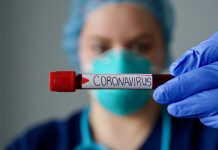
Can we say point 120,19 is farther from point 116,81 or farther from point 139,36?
point 116,81

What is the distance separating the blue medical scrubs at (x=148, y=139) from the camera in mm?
844

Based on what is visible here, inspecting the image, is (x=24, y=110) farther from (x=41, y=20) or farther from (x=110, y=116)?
(x=110, y=116)

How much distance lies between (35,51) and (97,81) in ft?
2.64

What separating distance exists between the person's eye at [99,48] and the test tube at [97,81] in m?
0.38

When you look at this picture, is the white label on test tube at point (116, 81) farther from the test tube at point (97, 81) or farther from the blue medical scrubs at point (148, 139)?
the blue medical scrubs at point (148, 139)

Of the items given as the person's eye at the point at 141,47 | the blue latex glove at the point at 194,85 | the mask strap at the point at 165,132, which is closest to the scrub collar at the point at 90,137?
Answer: the mask strap at the point at 165,132

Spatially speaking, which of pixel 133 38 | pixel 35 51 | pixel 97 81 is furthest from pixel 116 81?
pixel 35 51

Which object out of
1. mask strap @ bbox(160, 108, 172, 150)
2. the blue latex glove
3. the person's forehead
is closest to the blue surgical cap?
the person's forehead

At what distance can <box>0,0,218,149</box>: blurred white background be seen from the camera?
1.23 meters

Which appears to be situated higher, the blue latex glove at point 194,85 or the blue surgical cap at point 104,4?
the blue surgical cap at point 104,4

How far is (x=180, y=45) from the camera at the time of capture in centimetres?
124

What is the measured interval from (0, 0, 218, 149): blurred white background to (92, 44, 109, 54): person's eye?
15.1 inches

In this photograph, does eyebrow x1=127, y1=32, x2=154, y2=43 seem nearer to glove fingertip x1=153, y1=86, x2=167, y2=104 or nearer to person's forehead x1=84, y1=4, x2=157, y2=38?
person's forehead x1=84, y1=4, x2=157, y2=38

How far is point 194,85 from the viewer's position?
0.53 meters
